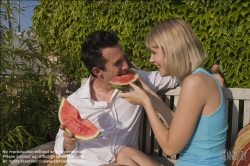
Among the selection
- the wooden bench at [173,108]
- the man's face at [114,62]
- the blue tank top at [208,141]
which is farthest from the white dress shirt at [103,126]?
the blue tank top at [208,141]

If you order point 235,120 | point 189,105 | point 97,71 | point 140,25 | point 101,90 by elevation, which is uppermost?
point 140,25

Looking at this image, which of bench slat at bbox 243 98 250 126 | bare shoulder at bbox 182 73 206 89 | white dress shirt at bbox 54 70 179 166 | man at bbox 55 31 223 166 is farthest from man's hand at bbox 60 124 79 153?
bench slat at bbox 243 98 250 126

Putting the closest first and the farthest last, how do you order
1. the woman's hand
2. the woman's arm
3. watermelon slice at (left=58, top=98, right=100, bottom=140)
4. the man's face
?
the woman's arm → the woman's hand → watermelon slice at (left=58, top=98, right=100, bottom=140) → the man's face

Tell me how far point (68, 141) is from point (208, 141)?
3.93ft

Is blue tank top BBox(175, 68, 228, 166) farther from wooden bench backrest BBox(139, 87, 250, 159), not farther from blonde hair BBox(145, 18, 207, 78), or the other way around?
wooden bench backrest BBox(139, 87, 250, 159)

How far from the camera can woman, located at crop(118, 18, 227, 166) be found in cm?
192

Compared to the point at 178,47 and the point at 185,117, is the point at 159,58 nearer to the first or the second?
the point at 178,47

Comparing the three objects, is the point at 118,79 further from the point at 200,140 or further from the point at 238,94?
the point at 238,94

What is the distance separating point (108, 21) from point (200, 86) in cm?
231

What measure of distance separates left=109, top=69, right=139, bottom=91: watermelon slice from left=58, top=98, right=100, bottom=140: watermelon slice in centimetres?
41

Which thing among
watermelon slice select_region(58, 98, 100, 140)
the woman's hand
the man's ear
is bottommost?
watermelon slice select_region(58, 98, 100, 140)

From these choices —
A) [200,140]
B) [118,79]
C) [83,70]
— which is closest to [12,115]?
[83,70]

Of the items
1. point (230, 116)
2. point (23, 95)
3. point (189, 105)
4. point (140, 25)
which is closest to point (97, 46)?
point (140, 25)

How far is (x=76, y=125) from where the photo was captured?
7.79 ft
